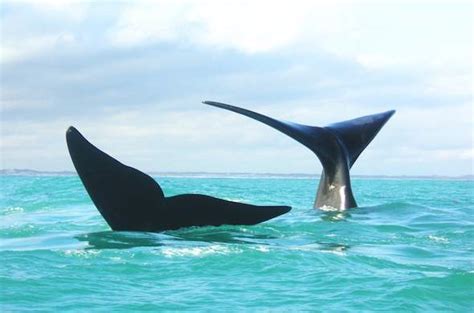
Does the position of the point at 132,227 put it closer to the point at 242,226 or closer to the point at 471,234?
the point at 242,226

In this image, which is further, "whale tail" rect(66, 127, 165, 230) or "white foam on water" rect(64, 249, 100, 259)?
"whale tail" rect(66, 127, 165, 230)

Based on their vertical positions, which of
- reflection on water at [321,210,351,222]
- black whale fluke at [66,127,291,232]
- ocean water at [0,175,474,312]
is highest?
black whale fluke at [66,127,291,232]

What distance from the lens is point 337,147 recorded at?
573 inches

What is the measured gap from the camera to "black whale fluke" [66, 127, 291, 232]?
10656 mm

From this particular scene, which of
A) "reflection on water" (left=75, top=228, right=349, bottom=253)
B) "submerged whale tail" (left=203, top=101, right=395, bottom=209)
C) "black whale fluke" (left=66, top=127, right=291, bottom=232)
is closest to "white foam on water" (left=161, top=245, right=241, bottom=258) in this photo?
"reflection on water" (left=75, top=228, right=349, bottom=253)

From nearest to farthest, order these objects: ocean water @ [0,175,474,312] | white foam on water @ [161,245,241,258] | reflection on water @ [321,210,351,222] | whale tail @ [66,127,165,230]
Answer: ocean water @ [0,175,474,312]
white foam on water @ [161,245,241,258]
whale tail @ [66,127,165,230]
reflection on water @ [321,210,351,222]

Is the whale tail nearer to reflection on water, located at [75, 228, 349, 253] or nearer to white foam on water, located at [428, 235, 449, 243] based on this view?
reflection on water, located at [75, 228, 349, 253]

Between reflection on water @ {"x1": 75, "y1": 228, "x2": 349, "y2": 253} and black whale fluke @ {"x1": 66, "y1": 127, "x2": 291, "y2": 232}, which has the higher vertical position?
black whale fluke @ {"x1": 66, "y1": 127, "x2": 291, "y2": 232}

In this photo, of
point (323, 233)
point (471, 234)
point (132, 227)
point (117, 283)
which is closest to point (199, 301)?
point (117, 283)

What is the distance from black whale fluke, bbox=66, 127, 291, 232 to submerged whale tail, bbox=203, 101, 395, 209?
10.4 ft

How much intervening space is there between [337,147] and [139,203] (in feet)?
14.9

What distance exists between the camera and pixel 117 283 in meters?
8.86

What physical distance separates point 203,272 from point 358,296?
1880 millimetres

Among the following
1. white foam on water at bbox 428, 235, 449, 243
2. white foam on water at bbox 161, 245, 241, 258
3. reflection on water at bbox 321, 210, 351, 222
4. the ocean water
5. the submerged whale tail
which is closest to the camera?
the ocean water
